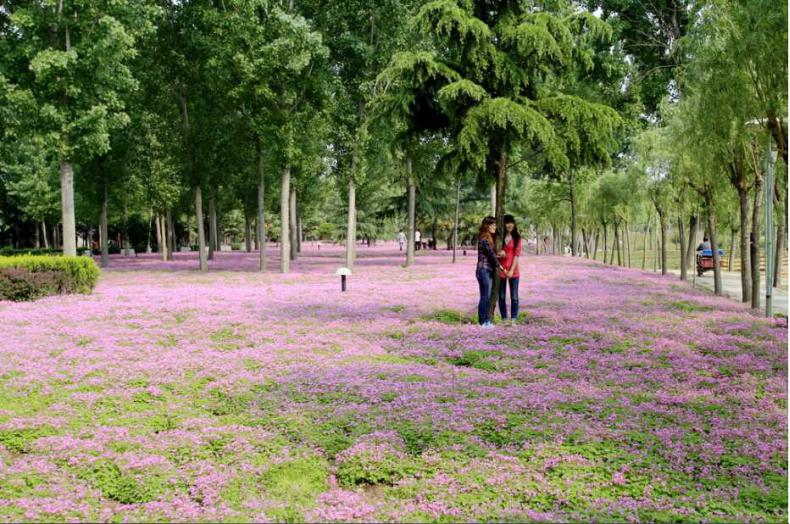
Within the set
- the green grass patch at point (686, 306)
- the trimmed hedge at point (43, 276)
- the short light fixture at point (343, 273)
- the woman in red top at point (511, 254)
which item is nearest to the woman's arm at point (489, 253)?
the woman in red top at point (511, 254)

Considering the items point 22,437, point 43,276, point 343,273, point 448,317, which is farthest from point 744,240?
point 43,276

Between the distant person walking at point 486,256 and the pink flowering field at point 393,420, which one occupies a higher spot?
the distant person walking at point 486,256

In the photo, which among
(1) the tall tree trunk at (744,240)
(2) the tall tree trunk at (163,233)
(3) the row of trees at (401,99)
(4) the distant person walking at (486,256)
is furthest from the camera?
(2) the tall tree trunk at (163,233)

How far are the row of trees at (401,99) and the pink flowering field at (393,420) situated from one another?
14.2 ft

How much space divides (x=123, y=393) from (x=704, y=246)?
110 feet

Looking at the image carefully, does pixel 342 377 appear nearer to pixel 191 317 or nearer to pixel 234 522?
pixel 234 522

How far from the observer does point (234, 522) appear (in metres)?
4.46

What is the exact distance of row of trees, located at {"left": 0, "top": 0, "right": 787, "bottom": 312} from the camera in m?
12.7

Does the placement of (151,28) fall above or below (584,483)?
above

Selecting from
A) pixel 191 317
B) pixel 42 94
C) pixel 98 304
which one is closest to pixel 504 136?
pixel 191 317

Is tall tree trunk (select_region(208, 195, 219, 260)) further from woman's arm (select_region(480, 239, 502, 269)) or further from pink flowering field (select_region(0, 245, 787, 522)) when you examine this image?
woman's arm (select_region(480, 239, 502, 269))

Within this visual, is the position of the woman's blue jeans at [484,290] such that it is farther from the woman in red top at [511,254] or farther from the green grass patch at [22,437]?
the green grass patch at [22,437]

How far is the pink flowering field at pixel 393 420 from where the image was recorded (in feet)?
15.9

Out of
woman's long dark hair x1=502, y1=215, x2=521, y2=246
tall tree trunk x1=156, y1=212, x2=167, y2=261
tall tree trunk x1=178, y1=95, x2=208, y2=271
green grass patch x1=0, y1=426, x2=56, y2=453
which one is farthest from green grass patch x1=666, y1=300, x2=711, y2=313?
tall tree trunk x1=156, y1=212, x2=167, y2=261
